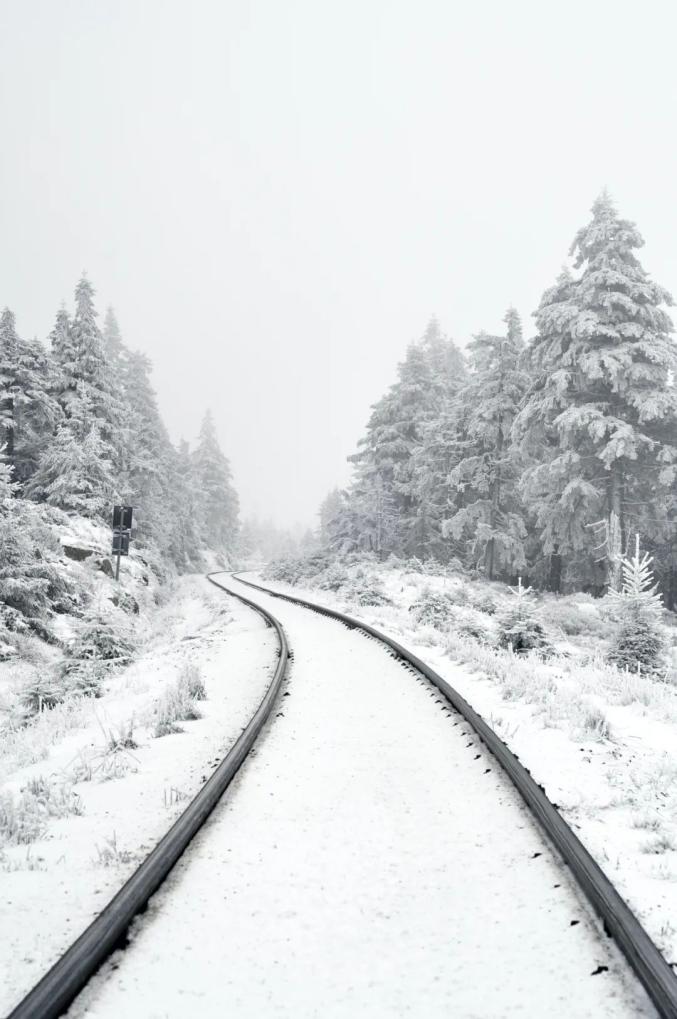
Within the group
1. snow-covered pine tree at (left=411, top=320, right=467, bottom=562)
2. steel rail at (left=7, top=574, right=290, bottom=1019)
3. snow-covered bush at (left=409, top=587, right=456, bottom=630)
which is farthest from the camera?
snow-covered pine tree at (left=411, top=320, right=467, bottom=562)

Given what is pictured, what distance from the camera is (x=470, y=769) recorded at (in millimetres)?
5355

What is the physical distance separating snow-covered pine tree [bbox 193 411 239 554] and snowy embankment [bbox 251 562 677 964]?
5421 centimetres

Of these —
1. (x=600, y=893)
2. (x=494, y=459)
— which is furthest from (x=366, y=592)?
(x=600, y=893)

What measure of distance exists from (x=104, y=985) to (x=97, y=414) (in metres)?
29.8

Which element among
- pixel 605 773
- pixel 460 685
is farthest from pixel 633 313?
pixel 605 773

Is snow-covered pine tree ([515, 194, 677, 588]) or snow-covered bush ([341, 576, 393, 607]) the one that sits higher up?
snow-covered pine tree ([515, 194, 677, 588])

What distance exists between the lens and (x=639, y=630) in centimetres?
1153

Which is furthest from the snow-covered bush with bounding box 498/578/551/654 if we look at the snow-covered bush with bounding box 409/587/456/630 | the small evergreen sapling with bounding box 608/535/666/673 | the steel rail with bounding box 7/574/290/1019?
the steel rail with bounding box 7/574/290/1019

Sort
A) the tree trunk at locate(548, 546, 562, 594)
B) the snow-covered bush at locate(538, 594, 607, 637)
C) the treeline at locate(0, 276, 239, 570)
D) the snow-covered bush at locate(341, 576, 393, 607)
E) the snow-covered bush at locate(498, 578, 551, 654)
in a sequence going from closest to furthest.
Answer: the snow-covered bush at locate(498, 578, 551, 654) → the snow-covered bush at locate(538, 594, 607, 637) → the snow-covered bush at locate(341, 576, 393, 607) → the treeline at locate(0, 276, 239, 570) → the tree trunk at locate(548, 546, 562, 594)

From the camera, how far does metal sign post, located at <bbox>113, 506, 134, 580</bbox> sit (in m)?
21.5

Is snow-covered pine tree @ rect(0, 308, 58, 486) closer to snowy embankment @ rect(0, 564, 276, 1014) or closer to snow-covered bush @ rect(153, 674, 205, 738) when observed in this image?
snowy embankment @ rect(0, 564, 276, 1014)

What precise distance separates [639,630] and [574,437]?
1086 centimetres

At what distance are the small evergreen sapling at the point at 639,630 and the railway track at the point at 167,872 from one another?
286 inches

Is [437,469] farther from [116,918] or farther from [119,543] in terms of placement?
[116,918]
